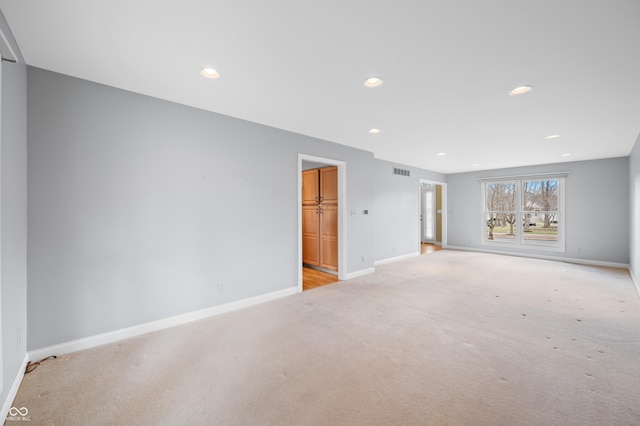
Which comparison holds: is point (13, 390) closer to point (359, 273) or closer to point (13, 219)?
point (13, 219)

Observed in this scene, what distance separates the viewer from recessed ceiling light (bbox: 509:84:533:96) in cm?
257

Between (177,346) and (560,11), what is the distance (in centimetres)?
397

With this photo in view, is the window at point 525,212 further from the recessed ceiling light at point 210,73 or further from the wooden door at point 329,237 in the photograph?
the recessed ceiling light at point 210,73

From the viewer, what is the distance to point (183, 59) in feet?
6.97

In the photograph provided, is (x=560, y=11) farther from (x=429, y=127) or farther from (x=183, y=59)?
(x=183, y=59)

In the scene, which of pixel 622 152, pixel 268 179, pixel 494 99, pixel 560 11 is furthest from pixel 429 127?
pixel 622 152

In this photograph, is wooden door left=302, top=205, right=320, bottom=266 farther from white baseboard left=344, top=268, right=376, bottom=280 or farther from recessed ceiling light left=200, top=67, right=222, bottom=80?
recessed ceiling light left=200, top=67, right=222, bottom=80

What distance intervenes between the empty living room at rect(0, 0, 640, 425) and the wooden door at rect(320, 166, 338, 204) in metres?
0.89

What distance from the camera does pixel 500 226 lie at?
7.93 meters

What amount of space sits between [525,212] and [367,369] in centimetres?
763

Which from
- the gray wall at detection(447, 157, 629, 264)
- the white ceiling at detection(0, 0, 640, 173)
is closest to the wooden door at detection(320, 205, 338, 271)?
the white ceiling at detection(0, 0, 640, 173)

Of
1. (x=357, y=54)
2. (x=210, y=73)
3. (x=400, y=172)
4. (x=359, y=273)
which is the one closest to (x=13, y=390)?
(x=210, y=73)

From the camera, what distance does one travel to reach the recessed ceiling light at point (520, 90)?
2.57 m

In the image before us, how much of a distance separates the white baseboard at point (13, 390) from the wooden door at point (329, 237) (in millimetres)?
4105
